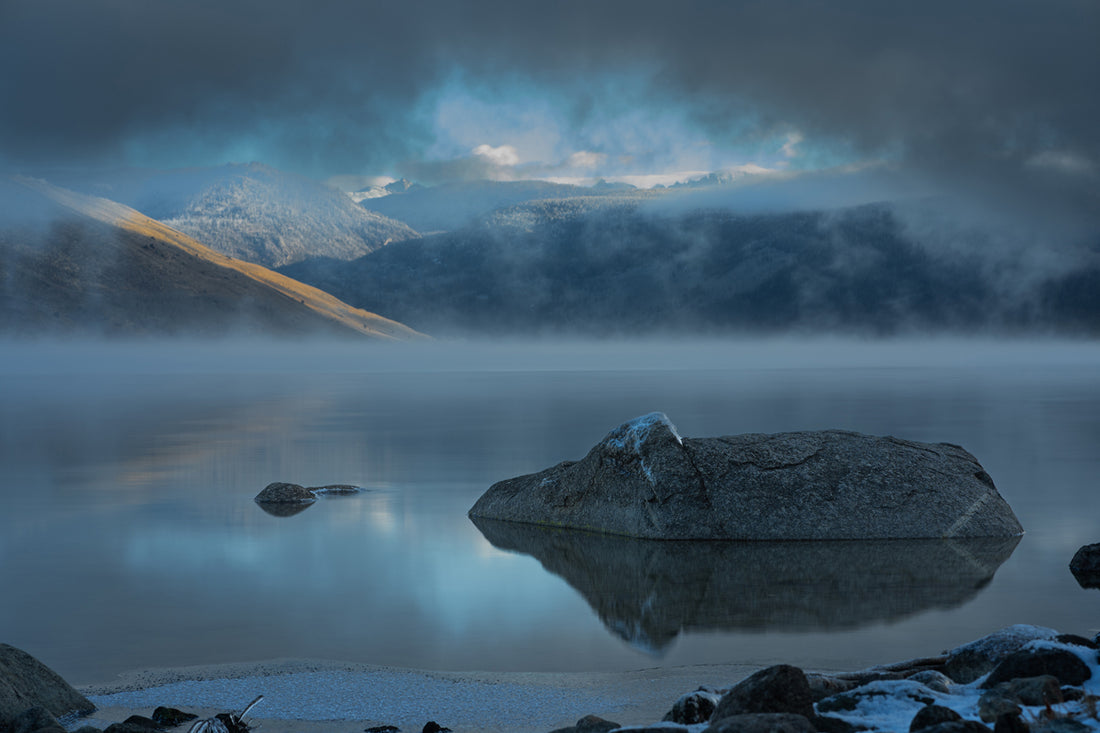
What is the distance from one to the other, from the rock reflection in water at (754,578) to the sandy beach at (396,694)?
3.88ft

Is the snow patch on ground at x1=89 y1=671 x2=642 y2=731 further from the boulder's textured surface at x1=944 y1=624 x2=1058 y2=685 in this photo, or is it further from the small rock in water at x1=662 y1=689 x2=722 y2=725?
the boulder's textured surface at x1=944 y1=624 x2=1058 y2=685

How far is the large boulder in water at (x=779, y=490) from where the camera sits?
14094 millimetres

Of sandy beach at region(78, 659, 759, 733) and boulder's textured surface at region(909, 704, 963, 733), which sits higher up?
boulder's textured surface at region(909, 704, 963, 733)

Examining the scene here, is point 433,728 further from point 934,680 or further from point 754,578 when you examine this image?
point 754,578

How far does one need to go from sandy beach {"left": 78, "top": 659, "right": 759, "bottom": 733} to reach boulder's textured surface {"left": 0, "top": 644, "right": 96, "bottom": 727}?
0.20 m

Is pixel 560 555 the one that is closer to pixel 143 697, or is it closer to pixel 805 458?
pixel 805 458

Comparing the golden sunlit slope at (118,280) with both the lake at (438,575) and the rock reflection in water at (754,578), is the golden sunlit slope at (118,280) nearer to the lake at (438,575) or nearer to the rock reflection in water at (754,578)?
the lake at (438,575)

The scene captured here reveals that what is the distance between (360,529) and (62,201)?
190 metres

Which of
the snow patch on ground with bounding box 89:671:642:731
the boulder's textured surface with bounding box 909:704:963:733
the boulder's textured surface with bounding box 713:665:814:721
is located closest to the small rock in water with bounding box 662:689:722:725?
the boulder's textured surface with bounding box 713:665:814:721

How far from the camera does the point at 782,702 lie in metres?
6.53

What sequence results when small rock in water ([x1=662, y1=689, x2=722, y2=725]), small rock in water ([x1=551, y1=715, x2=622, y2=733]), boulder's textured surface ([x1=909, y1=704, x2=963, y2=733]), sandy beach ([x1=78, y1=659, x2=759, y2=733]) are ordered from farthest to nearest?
Answer: sandy beach ([x1=78, y1=659, x2=759, y2=733]) → small rock in water ([x1=662, y1=689, x2=722, y2=725]) → small rock in water ([x1=551, y1=715, x2=622, y2=733]) → boulder's textured surface ([x1=909, y1=704, x2=963, y2=733])

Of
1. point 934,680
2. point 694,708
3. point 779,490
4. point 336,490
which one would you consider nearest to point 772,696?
point 694,708

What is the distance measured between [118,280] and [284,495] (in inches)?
6137

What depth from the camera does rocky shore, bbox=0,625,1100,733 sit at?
620 cm
